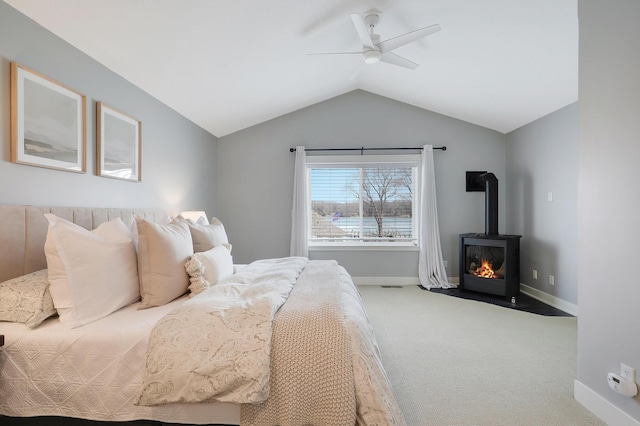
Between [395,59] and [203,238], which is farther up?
[395,59]

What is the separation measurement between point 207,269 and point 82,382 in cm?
85

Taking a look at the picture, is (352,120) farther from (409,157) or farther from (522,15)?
(522,15)

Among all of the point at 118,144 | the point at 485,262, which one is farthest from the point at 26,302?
the point at 485,262

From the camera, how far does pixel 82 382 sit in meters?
1.38

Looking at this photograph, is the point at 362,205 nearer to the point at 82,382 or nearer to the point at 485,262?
the point at 485,262

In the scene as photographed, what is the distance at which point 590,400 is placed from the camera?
1.84 meters

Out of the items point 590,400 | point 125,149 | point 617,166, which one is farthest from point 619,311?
point 125,149

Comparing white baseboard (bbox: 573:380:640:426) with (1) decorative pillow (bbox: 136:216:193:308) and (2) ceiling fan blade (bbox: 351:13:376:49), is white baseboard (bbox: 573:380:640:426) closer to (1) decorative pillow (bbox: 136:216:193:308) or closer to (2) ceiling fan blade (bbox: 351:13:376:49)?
(1) decorative pillow (bbox: 136:216:193:308)

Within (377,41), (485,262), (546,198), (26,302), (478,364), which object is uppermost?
(377,41)

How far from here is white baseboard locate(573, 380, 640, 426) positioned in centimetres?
163

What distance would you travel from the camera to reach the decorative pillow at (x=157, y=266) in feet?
5.93

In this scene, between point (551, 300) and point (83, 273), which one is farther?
point (551, 300)

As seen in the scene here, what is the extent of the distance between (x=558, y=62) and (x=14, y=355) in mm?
4492

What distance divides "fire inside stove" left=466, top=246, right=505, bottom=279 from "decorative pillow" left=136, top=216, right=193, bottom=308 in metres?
3.98
